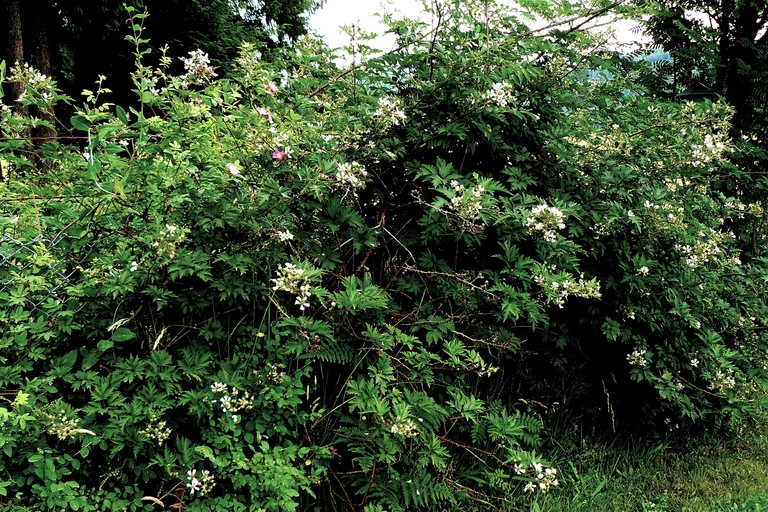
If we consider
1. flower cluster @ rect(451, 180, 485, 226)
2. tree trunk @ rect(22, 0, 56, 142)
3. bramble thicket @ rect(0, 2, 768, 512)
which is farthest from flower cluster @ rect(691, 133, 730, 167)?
tree trunk @ rect(22, 0, 56, 142)

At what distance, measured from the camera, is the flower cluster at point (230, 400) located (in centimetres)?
201

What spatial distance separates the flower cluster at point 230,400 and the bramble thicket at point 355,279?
0.6 inches

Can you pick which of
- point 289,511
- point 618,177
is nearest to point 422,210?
point 618,177

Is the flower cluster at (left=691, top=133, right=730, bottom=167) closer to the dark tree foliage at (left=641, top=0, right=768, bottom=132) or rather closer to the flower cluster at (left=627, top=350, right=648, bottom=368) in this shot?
the flower cluster at (left=627, top=350, right=648, bottom=368)

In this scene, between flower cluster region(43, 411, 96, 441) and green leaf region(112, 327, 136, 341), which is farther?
green leaf region(112, 327, 136, 341)

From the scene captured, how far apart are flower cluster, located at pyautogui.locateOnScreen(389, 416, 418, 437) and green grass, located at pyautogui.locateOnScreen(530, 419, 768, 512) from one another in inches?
36.4

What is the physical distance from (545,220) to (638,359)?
→ 1226 millimetres

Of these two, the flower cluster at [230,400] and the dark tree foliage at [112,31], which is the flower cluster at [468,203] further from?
the dark tree foliage at [112,31]

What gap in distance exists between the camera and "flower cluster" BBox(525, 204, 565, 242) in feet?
7.91

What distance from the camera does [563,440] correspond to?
10.4ft

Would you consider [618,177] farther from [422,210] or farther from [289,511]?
A: [289,511]

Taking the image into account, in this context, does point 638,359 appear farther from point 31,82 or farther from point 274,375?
point 31,82

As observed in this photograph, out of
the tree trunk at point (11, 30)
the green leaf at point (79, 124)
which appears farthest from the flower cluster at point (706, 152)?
the tree trunk at point (11, 30)

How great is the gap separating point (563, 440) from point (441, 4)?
2.43 meters
